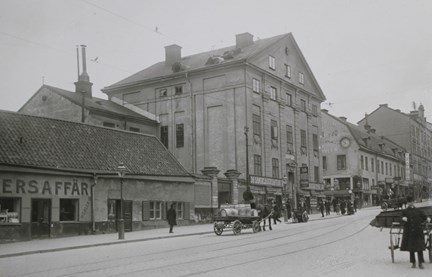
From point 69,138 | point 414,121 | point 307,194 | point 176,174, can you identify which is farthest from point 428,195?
point 69,138

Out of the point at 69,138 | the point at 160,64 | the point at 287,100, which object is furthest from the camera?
the point at 160,64

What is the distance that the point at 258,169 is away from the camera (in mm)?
44000

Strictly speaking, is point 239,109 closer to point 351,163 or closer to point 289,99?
point 289,99

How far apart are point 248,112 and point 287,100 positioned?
8980mm

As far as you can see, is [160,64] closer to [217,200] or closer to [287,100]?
[287,100]

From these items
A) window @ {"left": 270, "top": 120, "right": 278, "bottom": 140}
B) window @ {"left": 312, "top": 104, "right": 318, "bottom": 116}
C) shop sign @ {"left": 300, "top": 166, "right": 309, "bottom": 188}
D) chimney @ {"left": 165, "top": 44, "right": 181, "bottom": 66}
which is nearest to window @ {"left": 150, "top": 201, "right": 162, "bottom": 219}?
window @ {"left": 270, "top": 120, "right": 278, "bottom": 140}

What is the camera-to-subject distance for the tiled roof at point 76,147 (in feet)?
78.0

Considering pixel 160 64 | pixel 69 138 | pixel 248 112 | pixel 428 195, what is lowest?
pixel 428 195

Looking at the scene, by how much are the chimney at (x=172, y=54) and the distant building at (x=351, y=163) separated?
2468 centimetres

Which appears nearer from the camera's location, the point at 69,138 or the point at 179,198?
the point at 69,138

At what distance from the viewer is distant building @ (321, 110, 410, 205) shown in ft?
209

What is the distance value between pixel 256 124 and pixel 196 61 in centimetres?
→ 947

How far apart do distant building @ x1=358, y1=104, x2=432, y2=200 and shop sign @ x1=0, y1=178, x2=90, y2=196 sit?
200 feet

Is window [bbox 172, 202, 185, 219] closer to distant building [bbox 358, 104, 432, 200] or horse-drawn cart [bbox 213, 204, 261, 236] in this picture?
horse-drawn cart [bbox 213, 204, 261, 236]
